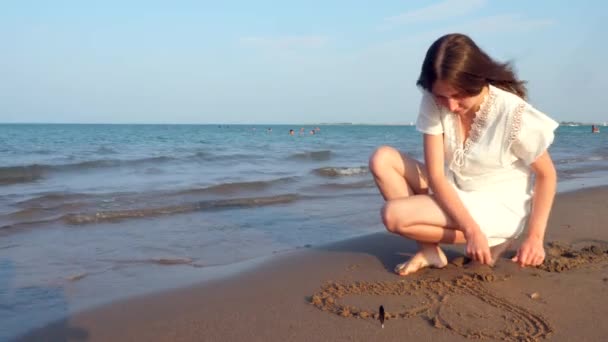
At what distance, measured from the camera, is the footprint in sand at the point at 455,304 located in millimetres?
2217

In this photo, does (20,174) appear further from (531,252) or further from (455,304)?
(531,252)

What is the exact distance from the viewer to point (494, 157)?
275 centimetres

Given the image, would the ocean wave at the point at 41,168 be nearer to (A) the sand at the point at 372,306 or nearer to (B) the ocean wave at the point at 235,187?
(B) the ocean wave at the point at 235,187

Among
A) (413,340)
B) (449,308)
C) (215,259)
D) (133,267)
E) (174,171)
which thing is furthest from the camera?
(174,171)

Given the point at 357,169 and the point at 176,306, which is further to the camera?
the point at 357,169

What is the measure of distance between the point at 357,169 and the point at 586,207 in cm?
623

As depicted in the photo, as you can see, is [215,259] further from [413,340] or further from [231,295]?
[413,340]

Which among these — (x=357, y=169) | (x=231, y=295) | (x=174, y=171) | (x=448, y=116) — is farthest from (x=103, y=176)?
(x=448, y=116)

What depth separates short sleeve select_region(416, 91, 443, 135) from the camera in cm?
281

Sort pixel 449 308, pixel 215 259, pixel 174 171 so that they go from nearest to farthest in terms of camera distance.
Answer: pixel 449 308
pixel 215 259
pixel 174 171

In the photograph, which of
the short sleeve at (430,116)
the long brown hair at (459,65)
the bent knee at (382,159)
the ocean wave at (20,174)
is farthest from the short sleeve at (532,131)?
the ocean wave at (20,174)

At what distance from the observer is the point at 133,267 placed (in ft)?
12.0

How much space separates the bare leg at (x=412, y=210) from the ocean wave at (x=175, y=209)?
3.49m

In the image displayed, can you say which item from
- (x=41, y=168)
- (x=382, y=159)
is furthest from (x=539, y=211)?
(x=41, y=168)
